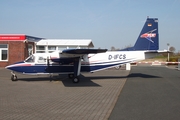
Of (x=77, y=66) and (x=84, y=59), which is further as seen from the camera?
(x=84, y=59)

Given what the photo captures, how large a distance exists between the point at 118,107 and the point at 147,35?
39.2ft

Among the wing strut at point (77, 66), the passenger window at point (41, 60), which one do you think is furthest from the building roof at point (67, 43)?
the wing strut at point (77, 66)

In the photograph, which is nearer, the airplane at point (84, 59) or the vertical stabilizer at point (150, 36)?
the airplane at point (84, 59)

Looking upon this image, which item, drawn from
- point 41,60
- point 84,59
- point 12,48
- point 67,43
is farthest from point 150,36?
point 12,48

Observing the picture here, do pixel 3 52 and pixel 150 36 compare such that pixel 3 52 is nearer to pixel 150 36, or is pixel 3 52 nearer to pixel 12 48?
pixel 12 48

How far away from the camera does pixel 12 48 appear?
30859 millimetres

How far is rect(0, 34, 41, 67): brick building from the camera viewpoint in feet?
100

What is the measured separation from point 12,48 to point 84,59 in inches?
652

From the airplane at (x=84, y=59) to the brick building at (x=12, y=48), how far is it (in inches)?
557

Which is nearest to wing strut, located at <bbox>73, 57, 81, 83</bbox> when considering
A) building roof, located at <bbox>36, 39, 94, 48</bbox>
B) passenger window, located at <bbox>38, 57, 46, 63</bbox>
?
passenger window, located at <bbox>38, 57, 46, 63</bbox>

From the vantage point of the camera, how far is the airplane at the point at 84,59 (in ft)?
54.1

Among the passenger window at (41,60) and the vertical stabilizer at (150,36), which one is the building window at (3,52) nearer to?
the passenger window at (41,60)

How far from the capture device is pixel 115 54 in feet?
60.2

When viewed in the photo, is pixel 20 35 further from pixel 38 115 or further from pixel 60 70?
pixel 38 115
